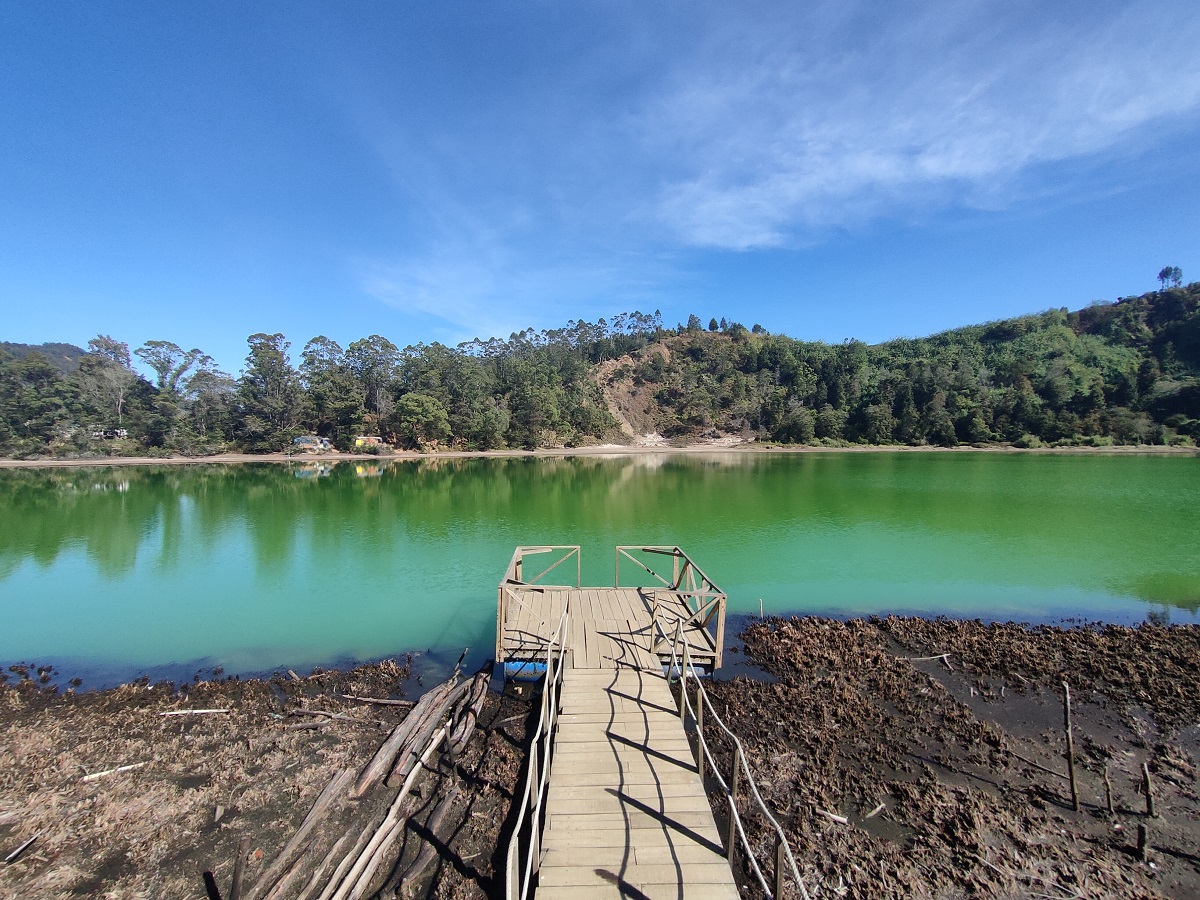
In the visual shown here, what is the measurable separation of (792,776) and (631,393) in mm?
109306

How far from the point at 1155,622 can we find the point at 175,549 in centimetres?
3878

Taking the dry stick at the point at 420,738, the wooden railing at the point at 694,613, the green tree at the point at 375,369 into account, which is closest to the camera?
the dry stick at the point at 420,738

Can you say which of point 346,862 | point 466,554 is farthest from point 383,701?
point 466,554

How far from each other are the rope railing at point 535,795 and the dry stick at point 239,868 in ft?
10.1

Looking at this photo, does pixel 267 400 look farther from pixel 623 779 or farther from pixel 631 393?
pixel 623 779

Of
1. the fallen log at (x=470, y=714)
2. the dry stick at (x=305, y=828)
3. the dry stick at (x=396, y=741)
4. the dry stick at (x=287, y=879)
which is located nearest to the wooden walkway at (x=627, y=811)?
the fallen log at (x=470, y=714)

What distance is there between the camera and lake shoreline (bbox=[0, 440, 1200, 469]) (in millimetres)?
65062

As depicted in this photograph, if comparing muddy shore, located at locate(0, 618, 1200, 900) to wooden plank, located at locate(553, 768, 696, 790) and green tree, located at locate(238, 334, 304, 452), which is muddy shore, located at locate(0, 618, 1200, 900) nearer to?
wooden plank, located at locate(553, 768, 696, 790)

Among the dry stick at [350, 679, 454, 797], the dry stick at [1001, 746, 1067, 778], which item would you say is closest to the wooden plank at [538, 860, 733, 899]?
the dry stick at [350, 679, 454, 797]

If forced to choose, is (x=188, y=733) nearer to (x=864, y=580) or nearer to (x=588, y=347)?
(x=864, y=580)

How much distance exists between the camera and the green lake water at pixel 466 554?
48.7 feet

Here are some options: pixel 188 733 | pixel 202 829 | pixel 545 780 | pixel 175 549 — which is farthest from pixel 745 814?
A: pixel 175 549

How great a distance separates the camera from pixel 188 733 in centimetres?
931

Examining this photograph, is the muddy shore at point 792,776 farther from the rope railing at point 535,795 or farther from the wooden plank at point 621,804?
the wooden plank at point 621,804
